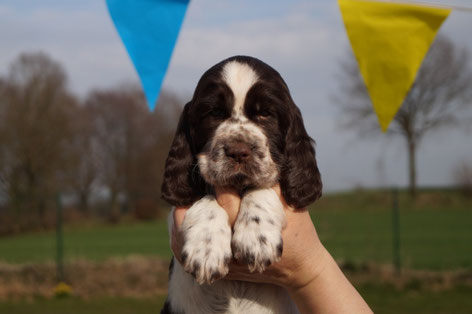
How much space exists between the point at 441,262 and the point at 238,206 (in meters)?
14.5

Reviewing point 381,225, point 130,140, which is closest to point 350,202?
point 381,225

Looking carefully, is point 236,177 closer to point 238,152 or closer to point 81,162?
point 238,152

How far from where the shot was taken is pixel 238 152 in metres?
2.92

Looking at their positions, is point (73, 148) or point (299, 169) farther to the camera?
point (73, 148)

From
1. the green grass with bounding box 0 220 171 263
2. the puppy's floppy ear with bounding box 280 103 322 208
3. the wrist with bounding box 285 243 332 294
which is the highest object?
the puppy's floppy ear with bounding box 280 103 322 208

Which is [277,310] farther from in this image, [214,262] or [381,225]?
[381,225]

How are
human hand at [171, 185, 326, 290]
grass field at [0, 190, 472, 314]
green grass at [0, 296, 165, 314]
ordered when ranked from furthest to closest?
grass field at [0, 190, 472, 314] → green grass at [0, 296, 165, 314] → human hand at [171, 185, 326, 290]

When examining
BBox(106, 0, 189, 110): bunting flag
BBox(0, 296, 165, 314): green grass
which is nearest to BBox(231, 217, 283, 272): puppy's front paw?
BBox(106, 0, 189, 110): bunting flag

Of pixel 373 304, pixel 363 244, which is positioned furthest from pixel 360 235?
pixel 373 304

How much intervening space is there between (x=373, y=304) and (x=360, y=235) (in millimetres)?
9714

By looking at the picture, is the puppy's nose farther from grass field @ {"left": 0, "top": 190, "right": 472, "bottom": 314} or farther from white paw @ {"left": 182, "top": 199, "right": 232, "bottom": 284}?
grass field @ {"left": 0, "top": 190, "right": 472, "bottom": 314}

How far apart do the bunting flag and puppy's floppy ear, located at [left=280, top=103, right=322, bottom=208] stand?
3.40 ft

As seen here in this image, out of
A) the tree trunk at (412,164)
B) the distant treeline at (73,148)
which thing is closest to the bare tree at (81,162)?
the distant treeline at (73,148)

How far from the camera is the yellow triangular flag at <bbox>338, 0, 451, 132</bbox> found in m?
4.02
